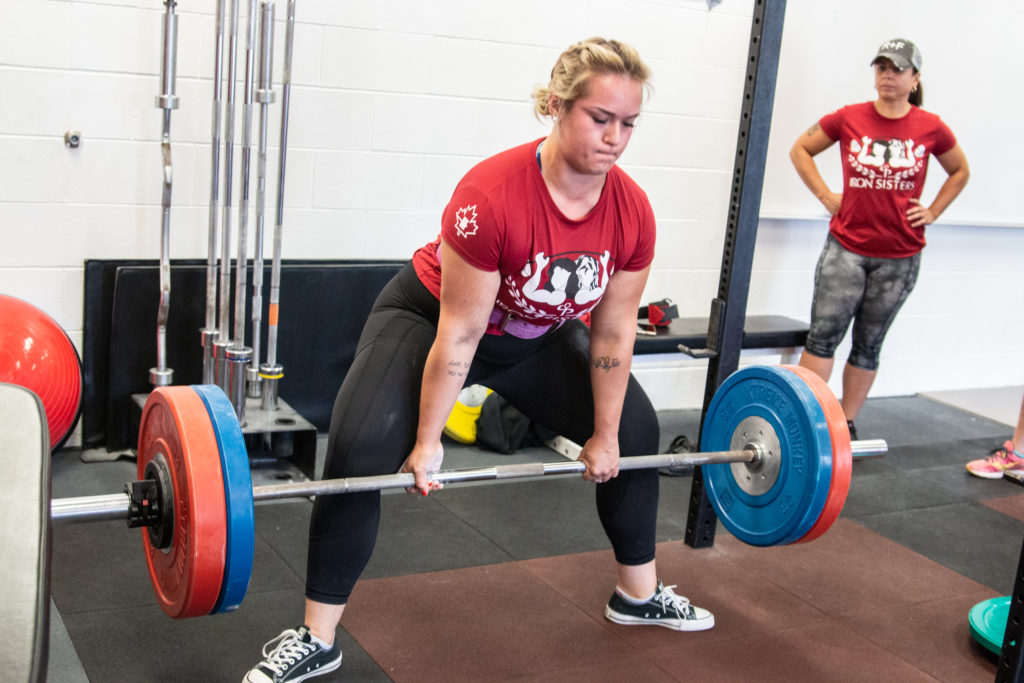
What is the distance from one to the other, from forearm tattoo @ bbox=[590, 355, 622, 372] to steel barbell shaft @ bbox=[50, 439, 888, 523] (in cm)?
19

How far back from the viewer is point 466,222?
1.72m

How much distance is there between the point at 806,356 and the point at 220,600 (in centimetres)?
282

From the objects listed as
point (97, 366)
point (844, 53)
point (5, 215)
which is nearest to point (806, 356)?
point (844, 53)

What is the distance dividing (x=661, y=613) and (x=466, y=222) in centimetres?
111

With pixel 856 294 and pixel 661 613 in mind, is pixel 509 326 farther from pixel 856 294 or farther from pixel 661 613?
pixel 856 294

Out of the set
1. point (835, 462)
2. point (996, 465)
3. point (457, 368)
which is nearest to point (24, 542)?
point (457, 368)

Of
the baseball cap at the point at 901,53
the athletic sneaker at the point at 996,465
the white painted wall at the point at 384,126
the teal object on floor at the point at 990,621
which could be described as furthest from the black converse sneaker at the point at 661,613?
the baseball cap at the point at 901,53

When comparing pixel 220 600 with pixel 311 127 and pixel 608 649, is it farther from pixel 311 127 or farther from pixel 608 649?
pixel 311 127

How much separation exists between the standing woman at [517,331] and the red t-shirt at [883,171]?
6.43 ft

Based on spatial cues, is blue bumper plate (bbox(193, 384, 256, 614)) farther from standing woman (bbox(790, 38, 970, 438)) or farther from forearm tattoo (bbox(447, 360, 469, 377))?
standing woman (bbox(790, 38, 970, 438))

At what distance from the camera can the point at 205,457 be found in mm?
1532

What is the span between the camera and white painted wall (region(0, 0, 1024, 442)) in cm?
299

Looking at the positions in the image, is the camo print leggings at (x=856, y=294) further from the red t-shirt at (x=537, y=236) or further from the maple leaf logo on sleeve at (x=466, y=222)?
the maple leaf logo on sleeve at (x=466, y=222)

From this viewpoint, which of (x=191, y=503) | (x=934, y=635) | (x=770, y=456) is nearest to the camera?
(x=191, y=503)
